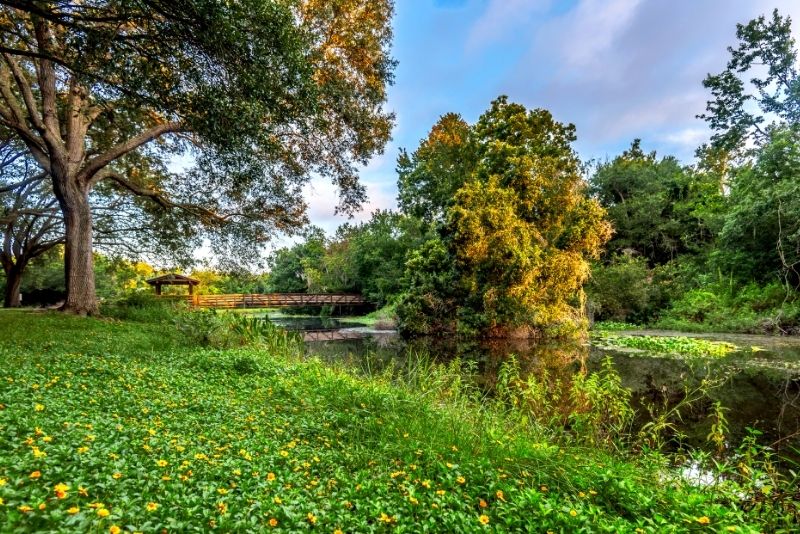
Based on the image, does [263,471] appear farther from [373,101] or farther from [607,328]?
[607,328]

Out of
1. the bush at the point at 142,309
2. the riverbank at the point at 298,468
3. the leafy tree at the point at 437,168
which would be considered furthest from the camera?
the leafy tree at the point at 437,168

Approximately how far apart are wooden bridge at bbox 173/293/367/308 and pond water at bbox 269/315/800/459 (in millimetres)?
13728

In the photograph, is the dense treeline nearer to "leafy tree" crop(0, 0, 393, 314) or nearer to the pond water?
the pond water

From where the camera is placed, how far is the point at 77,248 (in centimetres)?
1134

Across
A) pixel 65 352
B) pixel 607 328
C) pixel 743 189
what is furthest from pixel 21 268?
pixel 743 189

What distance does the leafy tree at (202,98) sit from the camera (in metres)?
5.40

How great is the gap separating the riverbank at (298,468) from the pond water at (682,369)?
1361 mm

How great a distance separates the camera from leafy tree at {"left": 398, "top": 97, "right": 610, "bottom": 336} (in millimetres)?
14797

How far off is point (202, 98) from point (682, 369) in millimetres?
10963

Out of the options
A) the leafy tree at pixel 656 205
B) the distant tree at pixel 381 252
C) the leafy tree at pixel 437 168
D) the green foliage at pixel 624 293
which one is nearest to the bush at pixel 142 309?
the leafy tree at pixel 437 168

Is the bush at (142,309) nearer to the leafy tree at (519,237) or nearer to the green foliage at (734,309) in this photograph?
the leafy tree at (519,237)

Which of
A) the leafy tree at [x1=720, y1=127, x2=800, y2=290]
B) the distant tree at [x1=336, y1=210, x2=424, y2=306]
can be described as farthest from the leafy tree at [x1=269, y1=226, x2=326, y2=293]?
the leafy tree at [x1=720, y1=127, x2=800, y2=290]

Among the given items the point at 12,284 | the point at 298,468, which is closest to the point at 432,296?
the point at 298,468

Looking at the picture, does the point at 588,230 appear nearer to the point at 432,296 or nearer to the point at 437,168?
the point at 432,296
